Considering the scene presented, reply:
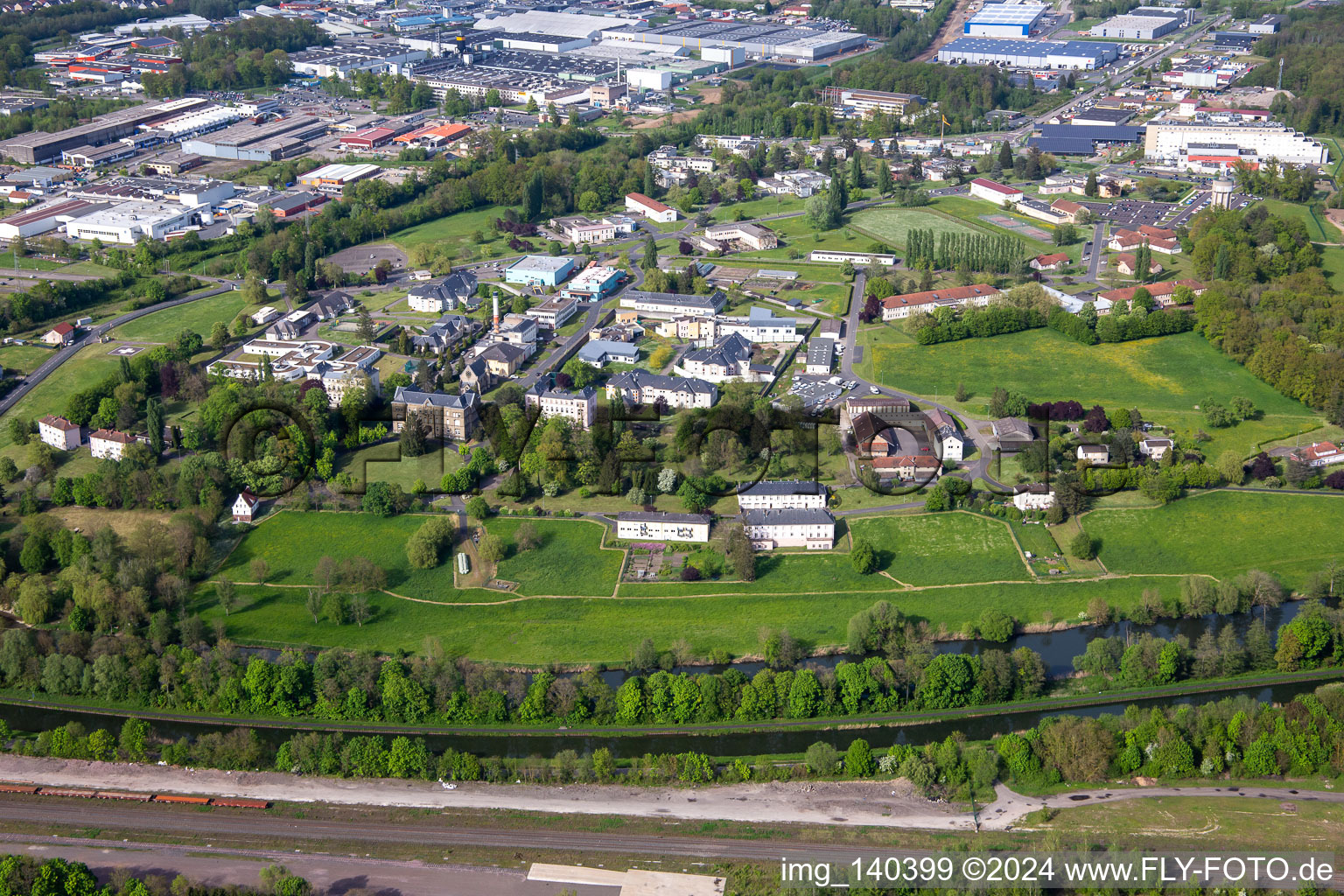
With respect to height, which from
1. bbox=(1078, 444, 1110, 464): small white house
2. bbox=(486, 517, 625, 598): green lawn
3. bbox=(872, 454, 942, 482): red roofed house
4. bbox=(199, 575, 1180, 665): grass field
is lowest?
bbox=(199, 575, 1180, 665): grass field

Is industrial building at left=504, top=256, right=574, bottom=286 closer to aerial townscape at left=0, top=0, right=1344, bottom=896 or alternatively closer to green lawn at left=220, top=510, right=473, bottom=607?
aerial townscape at left=0, top=0, right=1344, bottom=896

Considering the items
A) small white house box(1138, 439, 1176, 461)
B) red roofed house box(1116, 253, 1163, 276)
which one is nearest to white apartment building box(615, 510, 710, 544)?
small white house box(1138, 439, 1176, 461)

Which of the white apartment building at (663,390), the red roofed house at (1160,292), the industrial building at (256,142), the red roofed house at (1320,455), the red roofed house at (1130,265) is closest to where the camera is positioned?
the red roofed house at (1320,455)

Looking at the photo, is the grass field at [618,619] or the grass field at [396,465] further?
the grass field at [396,465]

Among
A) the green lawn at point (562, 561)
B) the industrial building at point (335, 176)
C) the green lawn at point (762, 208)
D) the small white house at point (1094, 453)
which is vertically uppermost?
the industrial building at point (335, 176)

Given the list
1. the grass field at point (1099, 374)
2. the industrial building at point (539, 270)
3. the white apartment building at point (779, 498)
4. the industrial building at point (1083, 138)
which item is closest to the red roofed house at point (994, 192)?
the industrial building at point (1083, 138)

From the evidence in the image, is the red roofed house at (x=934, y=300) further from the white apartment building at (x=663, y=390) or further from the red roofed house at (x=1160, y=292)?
the white apartment building at (x=663, y=390)
